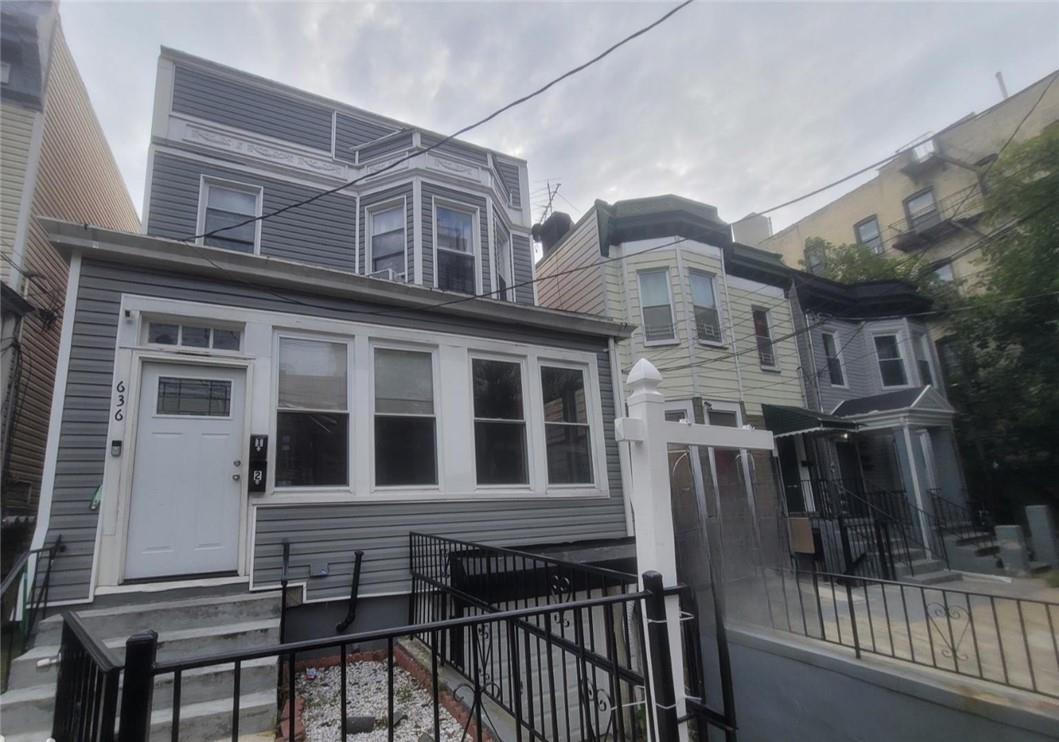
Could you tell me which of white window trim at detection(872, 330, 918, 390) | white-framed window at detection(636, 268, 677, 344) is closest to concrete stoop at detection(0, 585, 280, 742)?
white-framed window at detection(636, 268, 677, 344)

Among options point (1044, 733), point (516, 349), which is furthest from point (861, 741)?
point (516, 349)

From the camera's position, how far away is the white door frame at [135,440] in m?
4.20

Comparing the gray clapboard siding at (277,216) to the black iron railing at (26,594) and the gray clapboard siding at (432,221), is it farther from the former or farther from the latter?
the black iron railing at (26,594)

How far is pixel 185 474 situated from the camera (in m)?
4.52

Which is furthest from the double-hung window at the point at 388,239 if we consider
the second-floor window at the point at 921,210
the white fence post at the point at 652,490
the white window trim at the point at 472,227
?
the second-floor window at the point at 921,210

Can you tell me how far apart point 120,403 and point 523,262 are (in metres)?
6.04

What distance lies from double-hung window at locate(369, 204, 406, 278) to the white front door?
3.17m

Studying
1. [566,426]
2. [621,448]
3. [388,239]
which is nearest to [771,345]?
[621,448]

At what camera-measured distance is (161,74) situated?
6.62m

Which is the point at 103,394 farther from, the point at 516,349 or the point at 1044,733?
the point at 1044,733

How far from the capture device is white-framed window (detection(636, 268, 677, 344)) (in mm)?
9859

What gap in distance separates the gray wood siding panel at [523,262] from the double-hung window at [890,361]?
9.73 metres

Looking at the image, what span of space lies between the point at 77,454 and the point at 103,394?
0.53 metres

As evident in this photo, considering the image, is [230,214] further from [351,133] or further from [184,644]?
[184,644]
